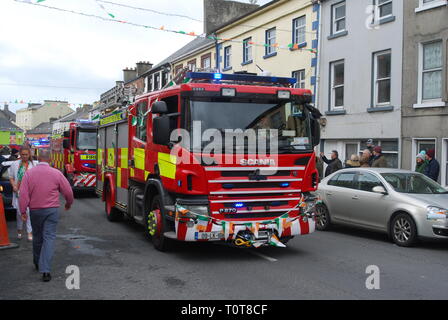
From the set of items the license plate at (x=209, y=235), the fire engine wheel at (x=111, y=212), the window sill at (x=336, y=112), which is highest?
the window sill at (x=336, y=112)

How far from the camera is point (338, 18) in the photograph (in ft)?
66.1

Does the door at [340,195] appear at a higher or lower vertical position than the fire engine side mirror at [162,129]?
lower

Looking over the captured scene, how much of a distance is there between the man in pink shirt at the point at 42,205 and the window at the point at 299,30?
17.2 meters

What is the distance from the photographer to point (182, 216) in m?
7.54

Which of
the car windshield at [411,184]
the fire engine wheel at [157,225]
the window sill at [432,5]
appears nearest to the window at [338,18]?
the window sill at [432,5]

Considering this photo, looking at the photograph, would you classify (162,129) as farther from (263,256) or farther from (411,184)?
(411,184)

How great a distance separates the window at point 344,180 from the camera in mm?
11125

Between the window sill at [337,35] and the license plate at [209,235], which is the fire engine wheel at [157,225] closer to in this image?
the license plate at [209,235]

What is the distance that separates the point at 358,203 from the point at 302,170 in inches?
115

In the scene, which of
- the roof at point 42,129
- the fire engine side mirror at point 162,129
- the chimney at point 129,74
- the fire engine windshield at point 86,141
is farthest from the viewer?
the roof at point 42,129

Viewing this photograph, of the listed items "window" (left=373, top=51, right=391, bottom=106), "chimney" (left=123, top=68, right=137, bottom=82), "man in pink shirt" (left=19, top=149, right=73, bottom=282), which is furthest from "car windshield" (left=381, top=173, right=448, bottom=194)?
"chimney" (left=123, top=68, right=137, bottom=82)

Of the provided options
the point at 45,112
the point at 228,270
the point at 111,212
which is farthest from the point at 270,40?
the point at 45,112

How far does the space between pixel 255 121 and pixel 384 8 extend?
39.7 feet

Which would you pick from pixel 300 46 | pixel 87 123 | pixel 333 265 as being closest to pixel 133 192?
pixel 333 265
